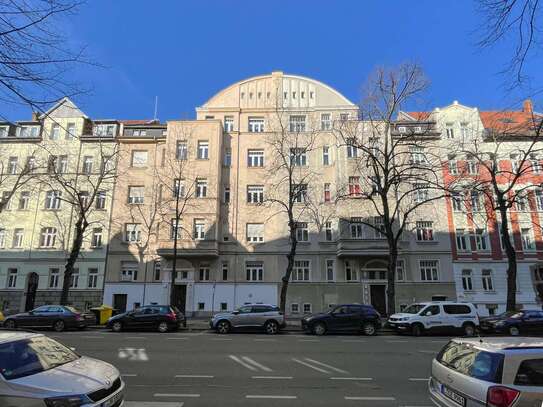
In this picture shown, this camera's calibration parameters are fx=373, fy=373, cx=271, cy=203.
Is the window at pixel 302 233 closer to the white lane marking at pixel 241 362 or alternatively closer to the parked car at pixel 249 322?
the parked car at pixel 249 322

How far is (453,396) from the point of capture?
5.18m

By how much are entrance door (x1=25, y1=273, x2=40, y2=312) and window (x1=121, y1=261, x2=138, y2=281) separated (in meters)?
7.17

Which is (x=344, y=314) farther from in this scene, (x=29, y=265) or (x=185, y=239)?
(x=29, y=265)

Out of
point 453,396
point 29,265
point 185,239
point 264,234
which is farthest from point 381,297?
point 29,265

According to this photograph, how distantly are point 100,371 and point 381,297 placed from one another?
1074 inches

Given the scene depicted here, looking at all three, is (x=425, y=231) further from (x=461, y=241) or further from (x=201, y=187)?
(x=201, y=187)

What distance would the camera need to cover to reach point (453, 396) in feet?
17.0

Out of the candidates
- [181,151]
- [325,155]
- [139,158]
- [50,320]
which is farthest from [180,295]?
[325,155]

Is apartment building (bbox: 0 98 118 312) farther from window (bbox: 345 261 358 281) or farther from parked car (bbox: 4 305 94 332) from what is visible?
window (bbox: 345 261 358 281)

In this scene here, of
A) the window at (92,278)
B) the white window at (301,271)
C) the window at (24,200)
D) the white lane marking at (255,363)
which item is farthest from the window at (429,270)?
the window at (24,200)

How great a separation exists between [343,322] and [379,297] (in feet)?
37.4

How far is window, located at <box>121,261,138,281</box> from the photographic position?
3069 cm

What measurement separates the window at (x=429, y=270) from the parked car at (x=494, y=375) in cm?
2595

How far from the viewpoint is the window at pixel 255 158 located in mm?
33281
